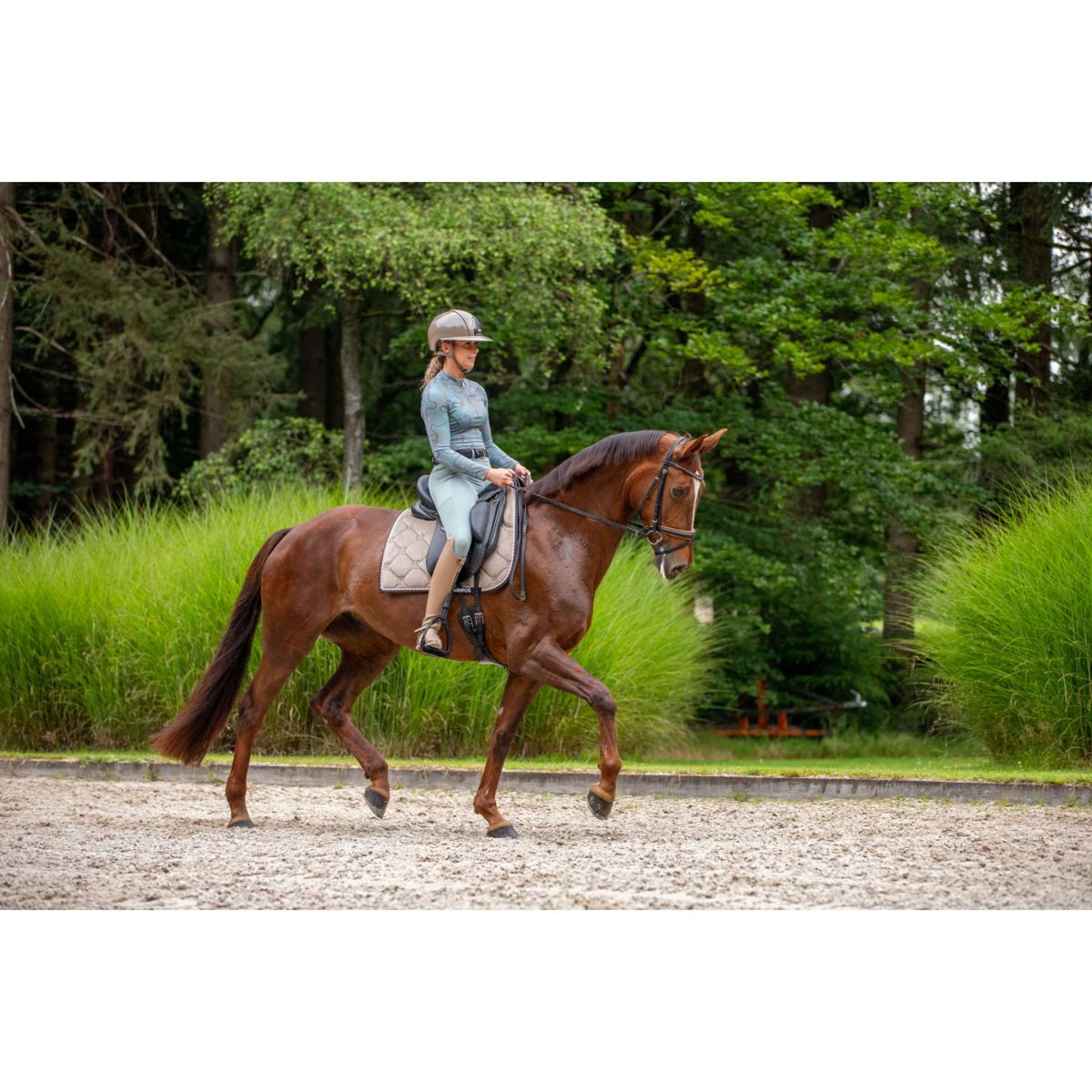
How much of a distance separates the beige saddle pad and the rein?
0.06 meters

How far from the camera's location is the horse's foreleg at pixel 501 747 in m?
7.14

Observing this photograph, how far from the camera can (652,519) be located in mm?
6836

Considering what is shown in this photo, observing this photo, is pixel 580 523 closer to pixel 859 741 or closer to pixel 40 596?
pixel 40 596

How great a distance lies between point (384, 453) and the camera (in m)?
18.8

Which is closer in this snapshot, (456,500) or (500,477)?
(500,477)

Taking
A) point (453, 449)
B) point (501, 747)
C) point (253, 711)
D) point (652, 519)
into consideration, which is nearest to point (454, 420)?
point (453, 449)

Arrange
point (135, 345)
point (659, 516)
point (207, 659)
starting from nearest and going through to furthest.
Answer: point (659, 516)
point (207, 659)
point (135, 345)

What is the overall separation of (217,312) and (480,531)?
13.5 m

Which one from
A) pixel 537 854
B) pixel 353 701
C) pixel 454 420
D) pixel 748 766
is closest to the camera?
pixel 537 854

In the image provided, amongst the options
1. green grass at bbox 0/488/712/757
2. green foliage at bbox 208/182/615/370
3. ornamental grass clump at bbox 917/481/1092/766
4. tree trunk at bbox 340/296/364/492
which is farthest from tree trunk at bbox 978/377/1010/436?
green grass at bbox 0/488/712/757

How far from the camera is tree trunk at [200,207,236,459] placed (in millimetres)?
19375

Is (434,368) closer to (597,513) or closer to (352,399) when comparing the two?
(597,513)

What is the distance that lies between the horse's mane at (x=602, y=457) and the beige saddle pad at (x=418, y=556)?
0.75ft

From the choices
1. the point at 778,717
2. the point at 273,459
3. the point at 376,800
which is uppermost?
the point at 273,459
